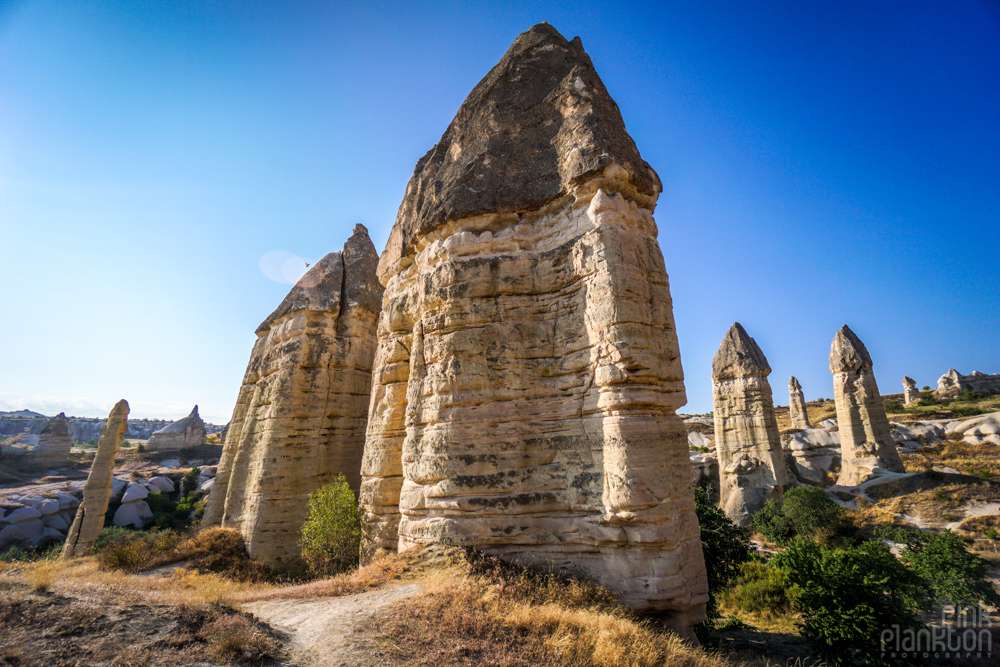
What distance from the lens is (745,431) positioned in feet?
67.3

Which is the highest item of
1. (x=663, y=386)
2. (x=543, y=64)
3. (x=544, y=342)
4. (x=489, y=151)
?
(x=543, y=64)

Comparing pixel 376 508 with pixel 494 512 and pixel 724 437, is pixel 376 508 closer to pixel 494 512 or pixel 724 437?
pixel 494 512

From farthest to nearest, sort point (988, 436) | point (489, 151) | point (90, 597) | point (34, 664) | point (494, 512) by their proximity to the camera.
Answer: point (988, 436), point (489, 151), point (494, 512), point (90, 597), point (34, 664)

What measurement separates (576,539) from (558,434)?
1.47 metres

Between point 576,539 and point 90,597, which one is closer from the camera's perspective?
point 90,597

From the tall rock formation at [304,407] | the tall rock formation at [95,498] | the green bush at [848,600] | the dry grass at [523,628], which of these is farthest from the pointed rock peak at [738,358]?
the tall rock formation at [95,498]

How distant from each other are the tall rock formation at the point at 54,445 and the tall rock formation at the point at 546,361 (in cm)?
4825

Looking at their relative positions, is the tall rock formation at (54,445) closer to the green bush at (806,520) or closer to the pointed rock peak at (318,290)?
the pointed rock peak at (318,290)

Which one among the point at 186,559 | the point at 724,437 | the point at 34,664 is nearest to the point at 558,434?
the point at 34,664

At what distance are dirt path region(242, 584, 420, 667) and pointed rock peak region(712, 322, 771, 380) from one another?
19.4 m

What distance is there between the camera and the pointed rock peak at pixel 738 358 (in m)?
20.6

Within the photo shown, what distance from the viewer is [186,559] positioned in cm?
1277

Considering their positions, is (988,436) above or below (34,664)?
above

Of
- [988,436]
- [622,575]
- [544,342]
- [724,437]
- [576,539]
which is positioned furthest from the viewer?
[988,436]
